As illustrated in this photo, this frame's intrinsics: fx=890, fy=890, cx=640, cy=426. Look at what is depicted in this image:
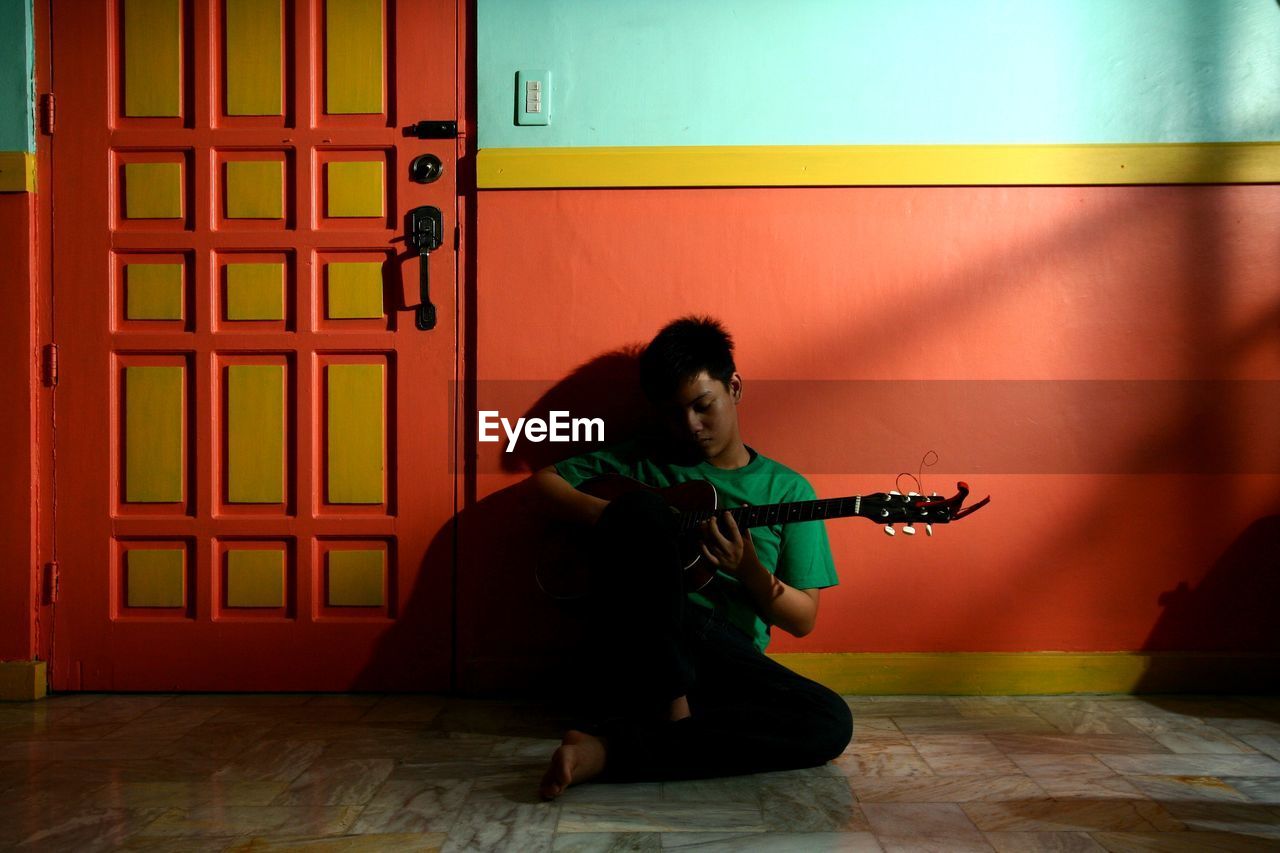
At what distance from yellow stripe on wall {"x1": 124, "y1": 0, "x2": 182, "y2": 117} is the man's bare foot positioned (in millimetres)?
2027

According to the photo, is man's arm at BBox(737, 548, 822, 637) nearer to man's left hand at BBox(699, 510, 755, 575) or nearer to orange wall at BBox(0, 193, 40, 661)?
man's left hand at BBox(699, 510, 755, 575)

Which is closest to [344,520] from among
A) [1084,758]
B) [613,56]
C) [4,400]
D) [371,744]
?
[371,744]

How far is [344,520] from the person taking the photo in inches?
97.0

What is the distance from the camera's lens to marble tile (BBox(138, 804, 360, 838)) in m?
1.58

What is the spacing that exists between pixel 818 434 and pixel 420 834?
141 centimetres

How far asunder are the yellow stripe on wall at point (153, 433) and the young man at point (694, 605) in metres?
1.08

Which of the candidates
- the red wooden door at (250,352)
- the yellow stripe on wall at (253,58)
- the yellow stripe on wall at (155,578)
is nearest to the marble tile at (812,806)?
the red wooden door at (250,352)

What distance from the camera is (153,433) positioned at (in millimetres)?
2482

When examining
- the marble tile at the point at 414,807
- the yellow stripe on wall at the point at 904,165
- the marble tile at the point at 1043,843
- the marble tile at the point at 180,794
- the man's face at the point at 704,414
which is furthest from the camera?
the yellow stripe on wall at the point at 904,165

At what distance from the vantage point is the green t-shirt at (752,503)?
206cm

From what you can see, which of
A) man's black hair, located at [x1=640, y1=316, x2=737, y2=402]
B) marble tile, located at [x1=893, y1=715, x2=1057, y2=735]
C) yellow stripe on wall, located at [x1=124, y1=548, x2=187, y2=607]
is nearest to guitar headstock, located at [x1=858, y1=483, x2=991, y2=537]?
man's black hair, located at [x1=640, y1=316, x2=737, y2=402]

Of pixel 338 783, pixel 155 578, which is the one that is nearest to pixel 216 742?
pixel 338 783

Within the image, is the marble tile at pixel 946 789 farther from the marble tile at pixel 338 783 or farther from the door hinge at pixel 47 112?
the door hinge at pixel 47 112

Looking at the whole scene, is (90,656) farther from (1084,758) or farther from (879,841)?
(1084,758)
